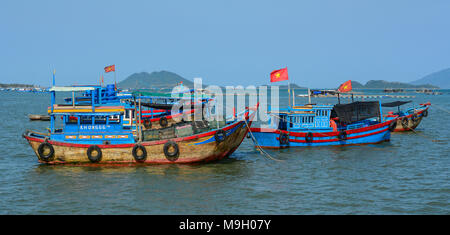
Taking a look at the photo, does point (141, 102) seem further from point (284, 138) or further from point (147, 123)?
point (284, 138)

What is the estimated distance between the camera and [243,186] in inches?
771

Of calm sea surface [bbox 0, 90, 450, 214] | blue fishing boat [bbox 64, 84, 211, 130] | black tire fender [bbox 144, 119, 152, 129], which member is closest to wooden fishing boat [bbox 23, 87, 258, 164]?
calm sea surface [bbox 0, 90, 450, 214]

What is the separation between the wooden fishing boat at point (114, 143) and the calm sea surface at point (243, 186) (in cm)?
63

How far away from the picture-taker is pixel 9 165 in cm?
2422

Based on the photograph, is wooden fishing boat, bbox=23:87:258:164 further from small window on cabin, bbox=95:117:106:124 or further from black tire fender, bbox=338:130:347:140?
black tire fender, bbox=338:130:347:140

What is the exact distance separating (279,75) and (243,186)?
11.2 m

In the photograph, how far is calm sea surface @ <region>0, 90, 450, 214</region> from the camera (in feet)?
54.5

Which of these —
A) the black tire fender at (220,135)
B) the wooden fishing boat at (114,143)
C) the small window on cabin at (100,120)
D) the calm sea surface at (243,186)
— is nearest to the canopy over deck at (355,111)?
the calm sea surface at (243,186)

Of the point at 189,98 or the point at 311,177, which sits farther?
the point at 189,98
